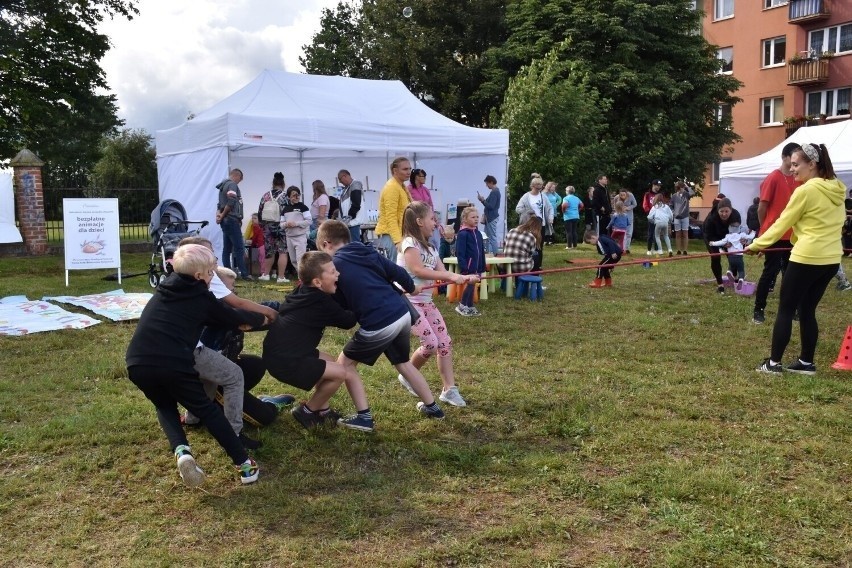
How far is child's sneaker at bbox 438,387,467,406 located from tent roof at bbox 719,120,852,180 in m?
16.1

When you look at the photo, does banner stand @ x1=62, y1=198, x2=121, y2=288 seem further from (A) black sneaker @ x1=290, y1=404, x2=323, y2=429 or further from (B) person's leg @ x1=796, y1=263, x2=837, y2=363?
(B) person's leg @ x1=796, y1=263, x2=837, y2=363

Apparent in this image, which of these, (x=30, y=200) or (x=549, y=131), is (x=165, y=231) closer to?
(x=30, y=200)

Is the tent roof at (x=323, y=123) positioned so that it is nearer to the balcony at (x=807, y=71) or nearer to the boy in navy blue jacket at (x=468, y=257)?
the boy in navy blue jacket at (x=468, y=257)

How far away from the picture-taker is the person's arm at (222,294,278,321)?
4.47 meters

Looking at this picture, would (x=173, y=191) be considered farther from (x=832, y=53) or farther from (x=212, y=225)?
(x=832, y=53)

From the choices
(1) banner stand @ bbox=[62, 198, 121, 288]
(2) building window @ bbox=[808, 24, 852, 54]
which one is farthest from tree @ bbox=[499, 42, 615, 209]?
(2) building window @ bbox=[808, 24, 852, 54]

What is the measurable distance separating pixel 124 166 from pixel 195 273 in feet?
161

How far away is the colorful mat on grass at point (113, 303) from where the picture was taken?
9.06 metres

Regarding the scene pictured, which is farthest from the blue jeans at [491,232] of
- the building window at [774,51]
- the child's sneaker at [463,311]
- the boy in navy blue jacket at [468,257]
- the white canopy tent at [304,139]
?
the building window at [774,51]

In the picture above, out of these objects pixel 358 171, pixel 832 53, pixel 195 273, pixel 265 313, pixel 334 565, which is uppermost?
pixel 832 53

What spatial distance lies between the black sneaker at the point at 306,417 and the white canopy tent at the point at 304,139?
900 centimetres

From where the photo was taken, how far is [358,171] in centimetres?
1800

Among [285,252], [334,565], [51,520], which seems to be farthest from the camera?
[285,252]

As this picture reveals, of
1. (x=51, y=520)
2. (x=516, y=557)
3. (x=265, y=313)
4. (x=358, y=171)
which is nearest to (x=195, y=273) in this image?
(x=265, y=313)
